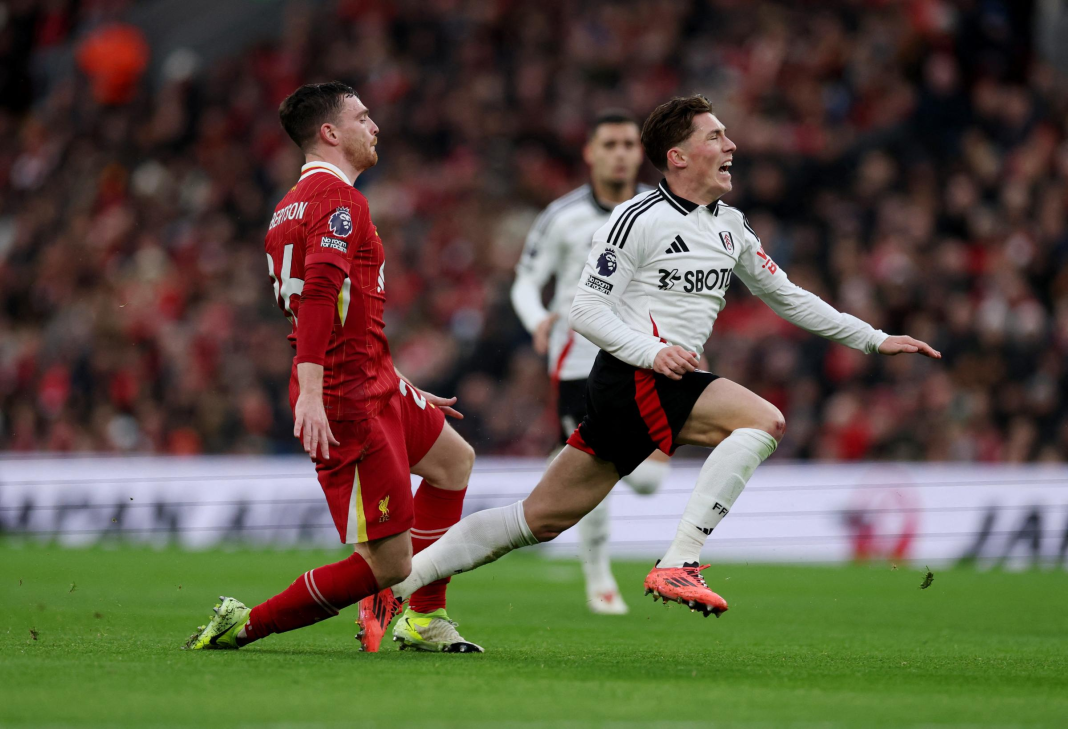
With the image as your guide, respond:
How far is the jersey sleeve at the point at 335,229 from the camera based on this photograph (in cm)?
508

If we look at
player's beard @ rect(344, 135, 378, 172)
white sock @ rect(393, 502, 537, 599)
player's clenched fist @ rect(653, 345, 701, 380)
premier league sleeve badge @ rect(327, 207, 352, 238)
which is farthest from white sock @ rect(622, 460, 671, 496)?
premier league sleeve badge @ rect(327, 207, 352, 238)

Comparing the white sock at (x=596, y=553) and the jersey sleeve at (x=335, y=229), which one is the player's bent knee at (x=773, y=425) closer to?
the jersey sleeve at (x=335, y=229)

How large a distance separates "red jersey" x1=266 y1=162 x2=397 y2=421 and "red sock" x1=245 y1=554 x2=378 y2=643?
58 cm

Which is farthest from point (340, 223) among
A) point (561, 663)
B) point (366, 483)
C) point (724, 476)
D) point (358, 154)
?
point (561, 663)

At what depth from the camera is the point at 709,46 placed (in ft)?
58.9

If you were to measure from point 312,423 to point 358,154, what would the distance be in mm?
1186

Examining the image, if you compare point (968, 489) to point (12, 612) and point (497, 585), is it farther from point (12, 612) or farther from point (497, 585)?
point (12, 612)

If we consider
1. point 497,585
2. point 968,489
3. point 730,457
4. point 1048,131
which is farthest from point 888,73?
point 730,457

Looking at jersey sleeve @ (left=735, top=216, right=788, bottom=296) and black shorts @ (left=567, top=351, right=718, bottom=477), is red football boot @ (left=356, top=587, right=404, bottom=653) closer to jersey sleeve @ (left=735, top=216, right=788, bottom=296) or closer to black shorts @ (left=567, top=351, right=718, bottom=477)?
black shorts @ (left=567, top=351, right=718, bottom=477)

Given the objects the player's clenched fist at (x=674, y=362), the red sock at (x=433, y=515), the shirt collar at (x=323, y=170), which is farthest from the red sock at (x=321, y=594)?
the shirt collar at (x=323, y=170)

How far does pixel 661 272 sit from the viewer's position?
568cm

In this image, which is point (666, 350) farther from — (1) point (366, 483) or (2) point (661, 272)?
(1) point (366, 483)

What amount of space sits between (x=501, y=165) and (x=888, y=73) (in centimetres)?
480

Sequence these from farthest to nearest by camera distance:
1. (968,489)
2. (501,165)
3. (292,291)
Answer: (501,165) → (968,489) → (292,291)
